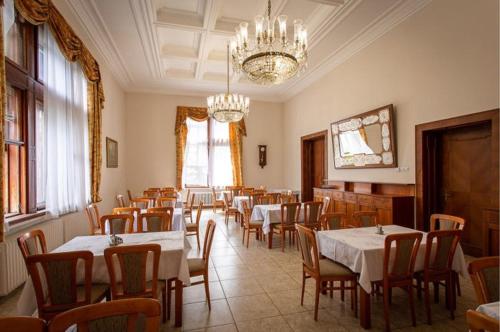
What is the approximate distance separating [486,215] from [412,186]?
1267mm

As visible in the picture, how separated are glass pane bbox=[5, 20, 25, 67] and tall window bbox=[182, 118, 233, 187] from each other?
19.9ft

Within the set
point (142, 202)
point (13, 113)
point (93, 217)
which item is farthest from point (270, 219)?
point (13, 113)

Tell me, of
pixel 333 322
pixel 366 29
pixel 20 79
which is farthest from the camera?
pixel 366 29

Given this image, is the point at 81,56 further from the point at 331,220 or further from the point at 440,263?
the point at 440,263

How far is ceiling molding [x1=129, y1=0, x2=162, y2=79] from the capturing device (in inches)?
186

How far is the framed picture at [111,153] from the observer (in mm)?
6820

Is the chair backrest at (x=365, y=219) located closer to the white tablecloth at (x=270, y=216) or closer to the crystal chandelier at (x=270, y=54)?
the white tablecloth at (x=270, y=216)

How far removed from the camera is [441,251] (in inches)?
103

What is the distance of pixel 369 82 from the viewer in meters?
5.80

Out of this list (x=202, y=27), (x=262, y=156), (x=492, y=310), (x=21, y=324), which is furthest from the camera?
(x=262, y=156)

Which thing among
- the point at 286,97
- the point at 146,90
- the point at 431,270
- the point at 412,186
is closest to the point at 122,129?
the point at 146,90

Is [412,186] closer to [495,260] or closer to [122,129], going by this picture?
[495,260]

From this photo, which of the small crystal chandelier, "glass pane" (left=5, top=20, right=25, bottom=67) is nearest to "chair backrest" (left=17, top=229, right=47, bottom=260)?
"glass pane" (left=5, top=20, right=25, bottom=67)

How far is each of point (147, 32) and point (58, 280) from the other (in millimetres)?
5100
